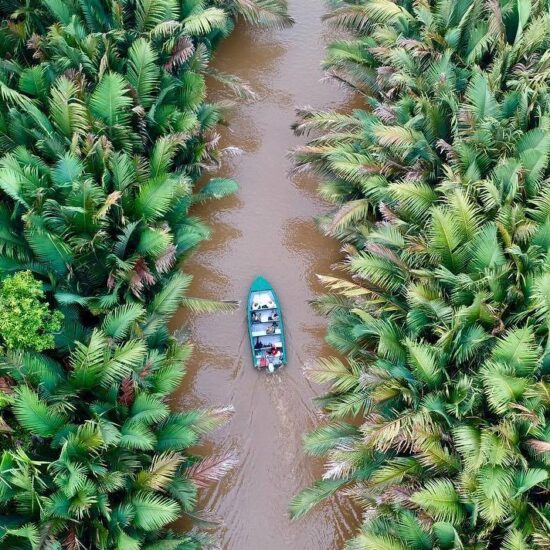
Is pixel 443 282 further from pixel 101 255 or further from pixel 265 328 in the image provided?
pixel 101 255

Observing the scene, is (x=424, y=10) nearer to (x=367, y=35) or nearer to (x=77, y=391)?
(x=367, y=35)

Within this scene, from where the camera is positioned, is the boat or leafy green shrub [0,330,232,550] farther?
the boat

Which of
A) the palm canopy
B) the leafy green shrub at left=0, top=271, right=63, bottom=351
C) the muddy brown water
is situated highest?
the palm canopy

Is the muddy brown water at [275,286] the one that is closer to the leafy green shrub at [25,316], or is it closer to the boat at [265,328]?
the boat at [265,328]

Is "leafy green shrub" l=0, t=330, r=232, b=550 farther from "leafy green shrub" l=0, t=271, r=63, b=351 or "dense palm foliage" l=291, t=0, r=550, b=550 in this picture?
"dense palm foliage" l=291, t=0, r=550, b=550

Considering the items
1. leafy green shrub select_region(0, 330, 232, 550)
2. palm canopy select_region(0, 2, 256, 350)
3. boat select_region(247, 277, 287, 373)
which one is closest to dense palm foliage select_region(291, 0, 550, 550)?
boat select_region(247, 277, 287, 373)

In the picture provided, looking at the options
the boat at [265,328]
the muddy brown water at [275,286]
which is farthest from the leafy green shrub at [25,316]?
the boat at [265,328]

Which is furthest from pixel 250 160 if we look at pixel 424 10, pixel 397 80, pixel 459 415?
pixel 459 415

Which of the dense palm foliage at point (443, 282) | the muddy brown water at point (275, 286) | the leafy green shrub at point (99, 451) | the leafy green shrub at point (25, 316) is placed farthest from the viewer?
the muddy brown water at point (275, 286)
